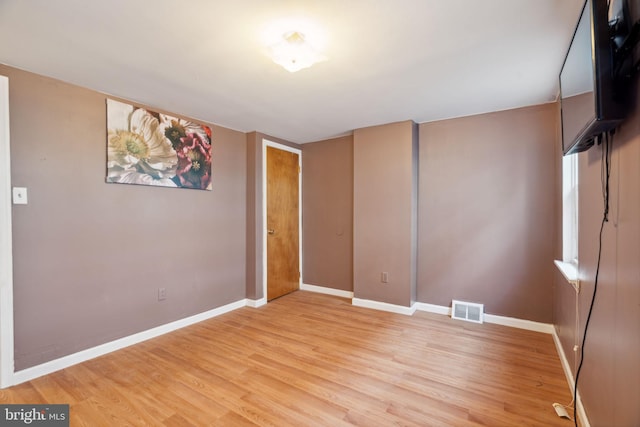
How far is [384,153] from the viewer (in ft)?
11.8

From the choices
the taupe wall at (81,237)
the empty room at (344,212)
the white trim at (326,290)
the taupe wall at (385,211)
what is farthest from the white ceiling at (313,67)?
the white trim at (326,290)

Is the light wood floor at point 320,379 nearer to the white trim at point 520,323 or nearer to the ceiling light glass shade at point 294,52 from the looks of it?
the white trim at point 520,323

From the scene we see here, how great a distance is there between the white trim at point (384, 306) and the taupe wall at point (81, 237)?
79.1 inches

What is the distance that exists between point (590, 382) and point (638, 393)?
74 cm

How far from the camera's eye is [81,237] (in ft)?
7.91

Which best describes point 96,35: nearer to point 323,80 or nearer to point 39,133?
point 39,133

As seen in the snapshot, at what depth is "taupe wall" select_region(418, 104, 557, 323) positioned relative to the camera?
9.64ft

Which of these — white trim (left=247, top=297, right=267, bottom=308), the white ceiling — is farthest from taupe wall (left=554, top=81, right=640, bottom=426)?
white trim (left=247, top=297, right=267, bottom=308)

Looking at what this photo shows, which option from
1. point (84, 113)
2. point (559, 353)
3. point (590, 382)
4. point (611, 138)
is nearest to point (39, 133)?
point (84, 113)

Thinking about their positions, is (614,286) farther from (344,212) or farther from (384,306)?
(344,212)

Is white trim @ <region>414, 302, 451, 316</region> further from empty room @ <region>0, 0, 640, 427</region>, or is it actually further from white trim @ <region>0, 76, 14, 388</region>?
white trim @ <region>0, 76, 14, 388</region>

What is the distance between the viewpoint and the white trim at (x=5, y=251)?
6.55ft

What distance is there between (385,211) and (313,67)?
2051mm

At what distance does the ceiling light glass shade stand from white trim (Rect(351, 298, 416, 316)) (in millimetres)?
2927
